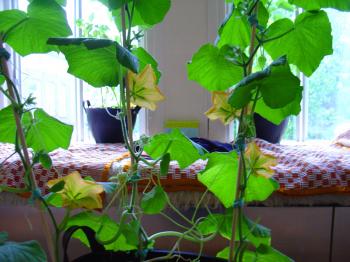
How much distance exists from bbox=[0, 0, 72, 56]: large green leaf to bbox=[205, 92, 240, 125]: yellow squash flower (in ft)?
0.72

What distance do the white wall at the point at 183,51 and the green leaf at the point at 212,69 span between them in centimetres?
102

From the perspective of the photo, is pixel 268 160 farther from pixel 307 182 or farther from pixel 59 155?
pixel 59 155

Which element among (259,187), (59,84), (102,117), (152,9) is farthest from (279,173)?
(59,84)

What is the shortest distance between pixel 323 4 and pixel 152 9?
22cm

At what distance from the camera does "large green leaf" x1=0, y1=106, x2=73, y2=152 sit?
0.44m

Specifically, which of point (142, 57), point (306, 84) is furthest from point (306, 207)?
point (306, 84)

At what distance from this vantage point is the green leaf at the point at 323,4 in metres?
0.37

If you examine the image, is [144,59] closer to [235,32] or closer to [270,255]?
[235,32]

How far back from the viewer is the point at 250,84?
32 centimetres

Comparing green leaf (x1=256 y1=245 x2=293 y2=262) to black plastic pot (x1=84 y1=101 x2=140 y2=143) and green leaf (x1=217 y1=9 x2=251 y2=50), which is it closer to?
green leaf (x1=217 y1=9 x2=251 y2=50)

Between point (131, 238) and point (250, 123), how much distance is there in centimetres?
21

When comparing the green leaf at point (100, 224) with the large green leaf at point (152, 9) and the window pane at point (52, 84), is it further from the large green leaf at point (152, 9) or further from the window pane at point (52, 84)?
the window pane at point (52, 84)

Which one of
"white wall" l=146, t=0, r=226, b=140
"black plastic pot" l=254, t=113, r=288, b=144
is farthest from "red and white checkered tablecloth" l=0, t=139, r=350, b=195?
"white wall" l=146, t=0, r=226, b=140

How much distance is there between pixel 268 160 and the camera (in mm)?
397
